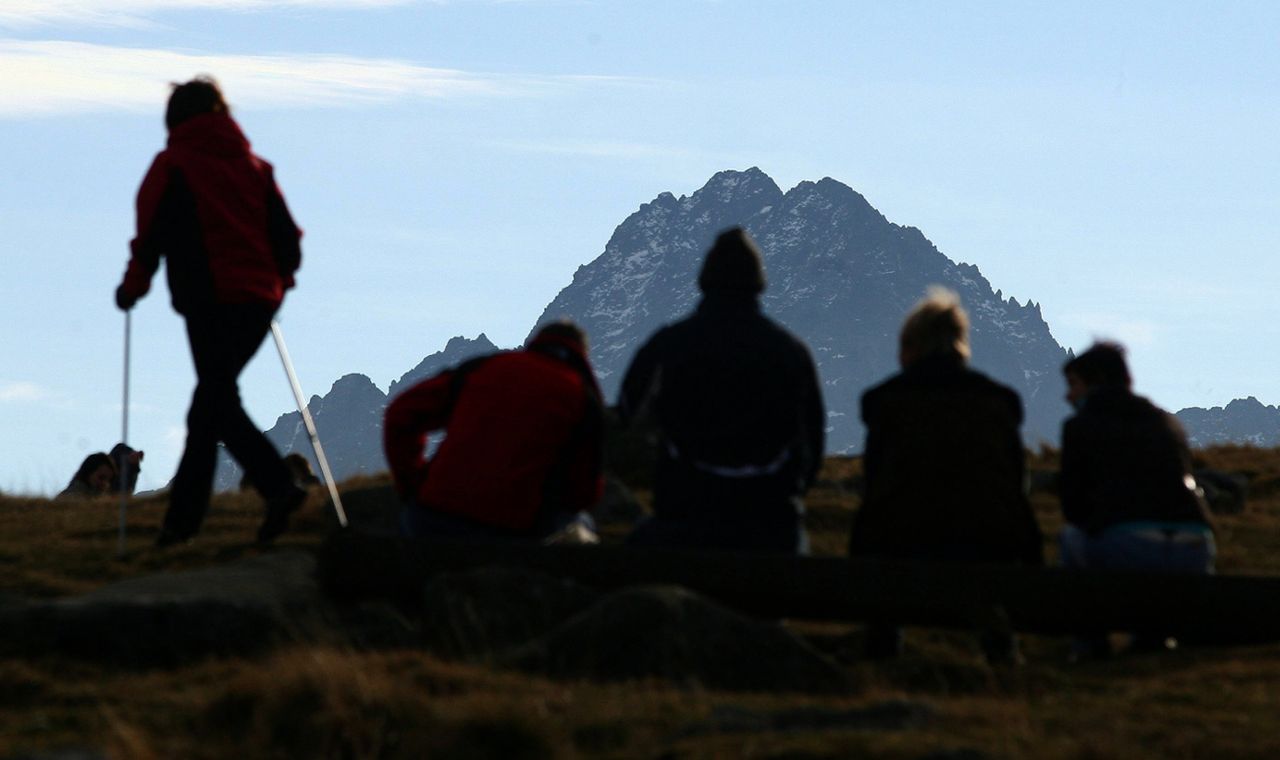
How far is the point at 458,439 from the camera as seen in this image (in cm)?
930

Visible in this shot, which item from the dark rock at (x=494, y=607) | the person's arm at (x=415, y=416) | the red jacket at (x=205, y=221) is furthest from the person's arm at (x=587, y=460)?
the red jacket at (x=205, y=221)

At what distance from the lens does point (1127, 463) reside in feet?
31.2

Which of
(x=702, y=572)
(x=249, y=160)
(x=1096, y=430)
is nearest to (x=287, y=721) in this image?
(x=702, y=572)

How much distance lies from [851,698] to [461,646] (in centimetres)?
176

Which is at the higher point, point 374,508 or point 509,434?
point 509,434

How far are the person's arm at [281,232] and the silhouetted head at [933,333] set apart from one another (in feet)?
14.0

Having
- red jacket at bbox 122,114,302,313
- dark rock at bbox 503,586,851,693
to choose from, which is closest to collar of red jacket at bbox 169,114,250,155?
red jacket at bbox 122,114,302,313

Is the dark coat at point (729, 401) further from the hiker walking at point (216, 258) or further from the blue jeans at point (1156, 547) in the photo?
the hiker walking at point (216, 258)

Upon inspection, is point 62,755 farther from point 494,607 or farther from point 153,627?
point 494,607

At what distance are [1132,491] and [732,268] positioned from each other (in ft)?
8.09

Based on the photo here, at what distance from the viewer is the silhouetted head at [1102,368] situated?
9.86 metres

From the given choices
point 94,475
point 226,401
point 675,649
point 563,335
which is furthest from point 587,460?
point 94,475

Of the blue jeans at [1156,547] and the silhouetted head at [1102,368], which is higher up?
the silhouetted head at [1102,368]

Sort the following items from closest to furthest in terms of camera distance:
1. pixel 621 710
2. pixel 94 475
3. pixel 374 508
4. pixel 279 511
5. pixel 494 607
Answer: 1. pixel 621 710
2. pixel 494 607
3. pixel 279 511
4. pixel 374 508
5. pixel 94 475
